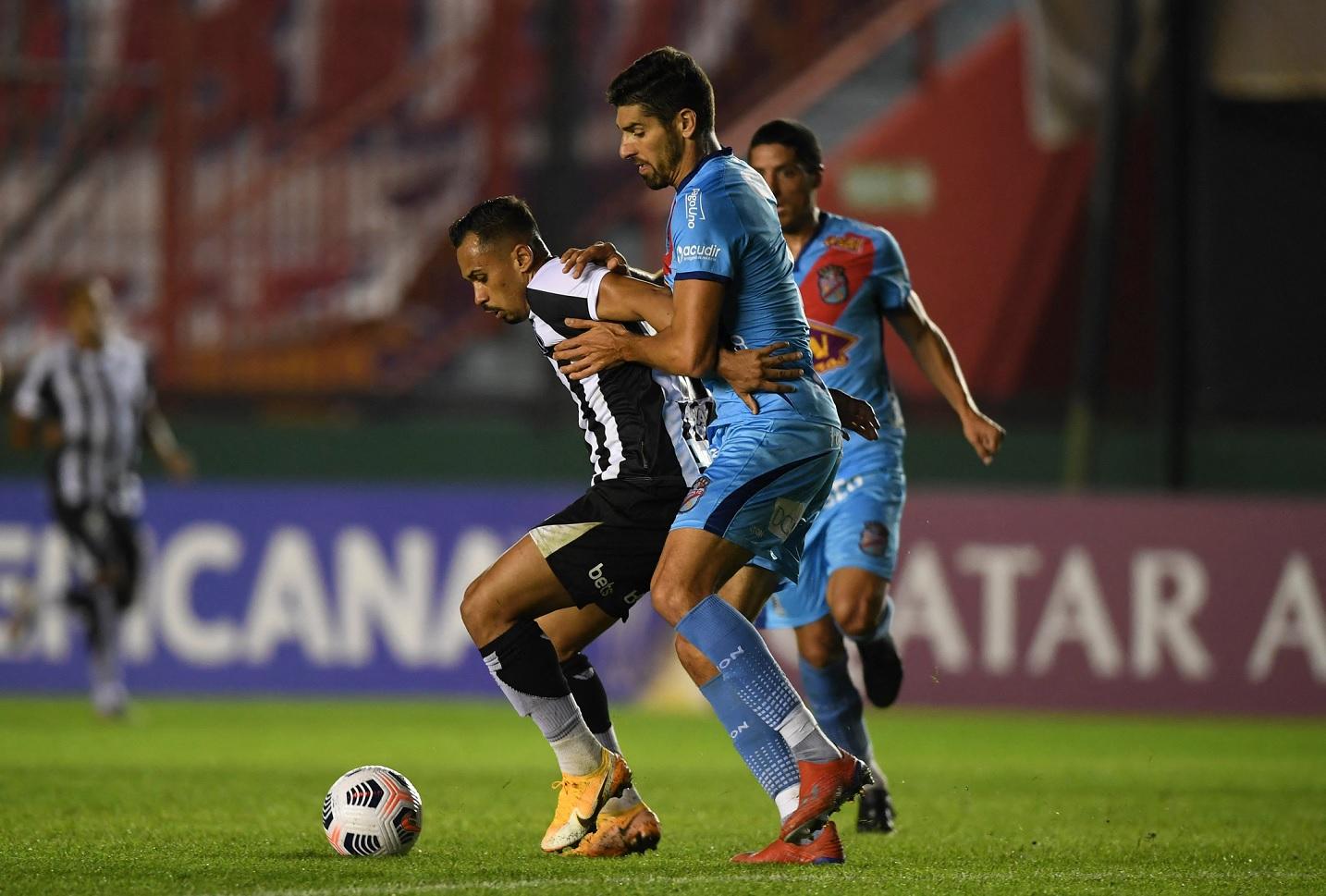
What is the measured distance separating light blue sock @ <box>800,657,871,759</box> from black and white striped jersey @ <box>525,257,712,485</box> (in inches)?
56.6

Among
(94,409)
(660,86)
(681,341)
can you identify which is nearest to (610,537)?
(681,341)

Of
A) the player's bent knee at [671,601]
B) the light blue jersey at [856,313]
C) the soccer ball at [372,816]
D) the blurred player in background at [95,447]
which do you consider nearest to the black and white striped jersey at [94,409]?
the blurred player in background at [95,447]

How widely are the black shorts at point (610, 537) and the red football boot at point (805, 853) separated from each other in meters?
Result: 0.78

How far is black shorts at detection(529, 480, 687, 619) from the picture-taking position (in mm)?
5637

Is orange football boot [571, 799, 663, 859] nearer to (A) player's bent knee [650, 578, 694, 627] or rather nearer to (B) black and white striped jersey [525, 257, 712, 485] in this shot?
(A) player's bent knee [650, 578, 694, 627]

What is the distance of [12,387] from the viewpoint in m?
13.6

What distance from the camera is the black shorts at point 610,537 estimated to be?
18.5 feet

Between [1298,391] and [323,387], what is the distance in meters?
6.51

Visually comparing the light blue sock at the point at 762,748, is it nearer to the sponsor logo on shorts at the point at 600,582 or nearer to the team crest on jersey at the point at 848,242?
the sponsor logo on shorts at the point at 600,582

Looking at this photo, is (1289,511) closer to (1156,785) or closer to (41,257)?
(1156,785)

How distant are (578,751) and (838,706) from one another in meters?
1.34

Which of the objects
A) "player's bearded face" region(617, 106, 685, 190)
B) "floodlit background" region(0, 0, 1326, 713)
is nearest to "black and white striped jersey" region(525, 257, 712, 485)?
"player's bearded face" region(617, 106, 685, 190)

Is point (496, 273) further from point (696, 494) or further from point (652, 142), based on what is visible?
point (696, 494)

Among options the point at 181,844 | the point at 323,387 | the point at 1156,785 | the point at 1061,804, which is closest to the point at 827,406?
the point at 181,844
